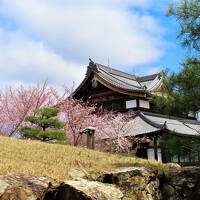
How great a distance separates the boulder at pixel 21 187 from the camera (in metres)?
9.27

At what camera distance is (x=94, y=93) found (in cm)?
3484

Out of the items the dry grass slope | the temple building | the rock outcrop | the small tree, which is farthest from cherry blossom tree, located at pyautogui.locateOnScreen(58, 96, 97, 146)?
the rock outcrop

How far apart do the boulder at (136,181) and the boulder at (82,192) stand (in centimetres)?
83

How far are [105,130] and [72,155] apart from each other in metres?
14.6

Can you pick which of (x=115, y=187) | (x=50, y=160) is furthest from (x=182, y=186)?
(x=50, y=160)

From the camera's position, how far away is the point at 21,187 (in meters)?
9.47

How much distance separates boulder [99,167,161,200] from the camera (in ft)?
35.9

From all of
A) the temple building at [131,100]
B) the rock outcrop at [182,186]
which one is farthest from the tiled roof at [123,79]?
the rock outcrop at [182,186]

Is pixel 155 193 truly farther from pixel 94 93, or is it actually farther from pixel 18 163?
pixel 94 93

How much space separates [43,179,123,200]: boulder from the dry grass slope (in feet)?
3.09

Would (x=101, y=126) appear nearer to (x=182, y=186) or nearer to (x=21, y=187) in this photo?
(x=182, y=186)

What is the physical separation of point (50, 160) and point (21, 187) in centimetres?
379

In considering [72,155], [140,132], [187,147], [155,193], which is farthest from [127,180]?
[140,132]

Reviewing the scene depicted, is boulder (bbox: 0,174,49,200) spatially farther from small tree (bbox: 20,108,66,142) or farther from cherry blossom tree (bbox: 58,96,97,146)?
cherry blossom tree (bbox: 58,96,97,146)
